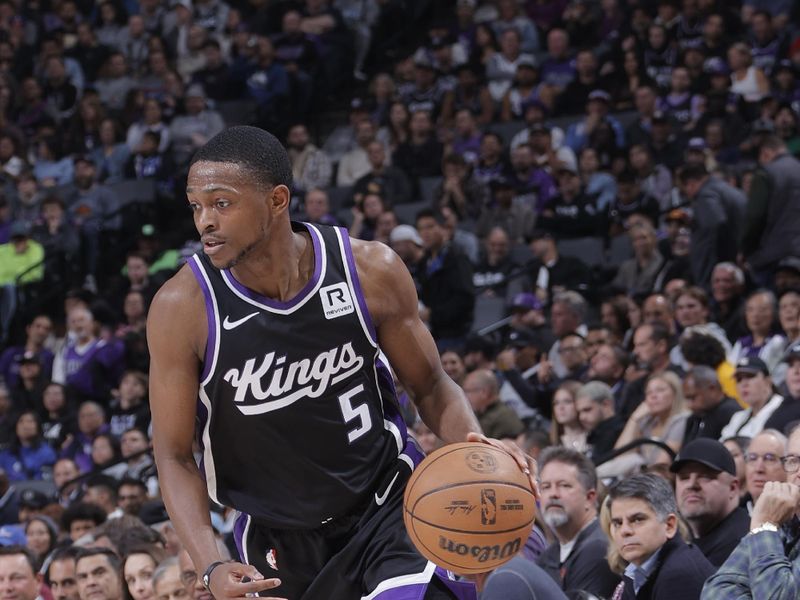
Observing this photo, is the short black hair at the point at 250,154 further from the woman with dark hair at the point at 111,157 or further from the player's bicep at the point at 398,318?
the woman with dark hair at the point at 111,157

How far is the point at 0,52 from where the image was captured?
18.9 metres

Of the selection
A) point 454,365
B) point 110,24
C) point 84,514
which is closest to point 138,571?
point 84,514

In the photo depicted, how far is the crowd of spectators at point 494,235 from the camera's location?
6.89 meters

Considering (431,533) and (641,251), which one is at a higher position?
(431,533)

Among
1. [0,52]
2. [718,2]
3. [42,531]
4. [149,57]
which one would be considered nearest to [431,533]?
[42,531]

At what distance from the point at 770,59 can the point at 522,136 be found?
8.80 feet

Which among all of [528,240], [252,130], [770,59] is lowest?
[528,240]

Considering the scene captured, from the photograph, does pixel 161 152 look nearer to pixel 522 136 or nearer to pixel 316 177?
pixel 316 177

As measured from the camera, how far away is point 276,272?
13.7ft

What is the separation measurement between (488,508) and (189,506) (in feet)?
2.91

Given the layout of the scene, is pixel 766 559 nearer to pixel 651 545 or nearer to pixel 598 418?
pixel 651 545

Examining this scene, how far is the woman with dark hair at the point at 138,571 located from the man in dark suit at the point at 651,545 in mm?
2499

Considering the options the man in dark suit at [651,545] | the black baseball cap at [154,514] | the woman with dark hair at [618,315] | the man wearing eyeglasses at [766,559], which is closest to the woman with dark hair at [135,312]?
the black baseball cap at [154,514]

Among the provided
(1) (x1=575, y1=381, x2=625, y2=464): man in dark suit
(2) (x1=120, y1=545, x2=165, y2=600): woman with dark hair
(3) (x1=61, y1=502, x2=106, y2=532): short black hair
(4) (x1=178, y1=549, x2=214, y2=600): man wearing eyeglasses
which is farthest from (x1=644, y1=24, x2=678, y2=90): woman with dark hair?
(4) (x1=178, y1=549, x2=214, y2=600): man wearing eyeglasses
